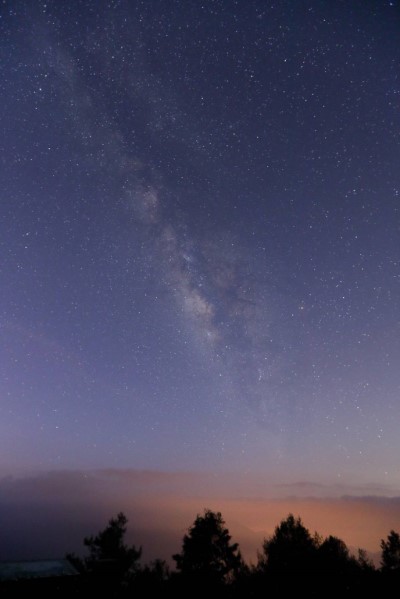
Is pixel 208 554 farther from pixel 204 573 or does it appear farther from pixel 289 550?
pixel 289 550

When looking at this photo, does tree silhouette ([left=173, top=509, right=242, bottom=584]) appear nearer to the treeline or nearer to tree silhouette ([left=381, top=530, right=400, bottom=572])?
the treeline

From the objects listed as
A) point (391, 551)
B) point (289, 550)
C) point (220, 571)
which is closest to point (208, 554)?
point (220, 571)

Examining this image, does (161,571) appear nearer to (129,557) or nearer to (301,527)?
(129,557)

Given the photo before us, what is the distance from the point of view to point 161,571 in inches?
2335

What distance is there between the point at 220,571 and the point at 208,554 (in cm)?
246

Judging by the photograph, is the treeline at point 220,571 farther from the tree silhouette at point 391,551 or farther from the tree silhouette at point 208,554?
the tree silhouette at point 391,551

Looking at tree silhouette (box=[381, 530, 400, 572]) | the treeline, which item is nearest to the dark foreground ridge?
the treeline

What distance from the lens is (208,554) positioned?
151 feet

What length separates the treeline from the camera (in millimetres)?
34719

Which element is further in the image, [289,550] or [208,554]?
[289,550]

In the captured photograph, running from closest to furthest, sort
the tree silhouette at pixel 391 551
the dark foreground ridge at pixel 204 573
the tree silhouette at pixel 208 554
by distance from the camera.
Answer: the dark foreground ridge at pixel 204 573 → the tree silhouette at pixel 208 554 → the tree silhouette at pixel 391 551

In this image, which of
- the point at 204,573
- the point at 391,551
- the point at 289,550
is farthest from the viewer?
the point at 391,551

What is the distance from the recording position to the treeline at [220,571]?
114ft

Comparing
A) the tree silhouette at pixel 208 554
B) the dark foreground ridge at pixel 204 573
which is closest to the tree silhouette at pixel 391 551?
the dark foreground ridge at pixel 204 573
